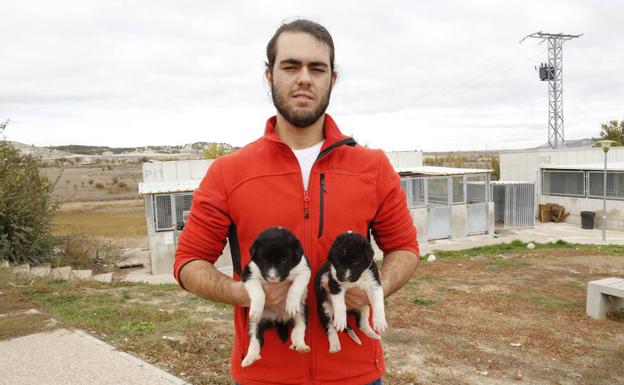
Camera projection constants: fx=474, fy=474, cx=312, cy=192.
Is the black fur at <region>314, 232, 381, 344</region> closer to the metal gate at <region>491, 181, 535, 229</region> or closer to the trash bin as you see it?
the metal gate at <region>491, 181, 535, 229</region>

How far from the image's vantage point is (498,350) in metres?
7.09

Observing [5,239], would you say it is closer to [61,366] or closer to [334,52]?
[61,366]

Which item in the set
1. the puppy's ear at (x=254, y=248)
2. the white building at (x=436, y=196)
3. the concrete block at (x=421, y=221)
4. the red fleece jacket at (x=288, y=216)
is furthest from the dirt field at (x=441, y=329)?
the white building at (x=436, y=196)

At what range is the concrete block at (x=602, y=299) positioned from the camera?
8930 mm

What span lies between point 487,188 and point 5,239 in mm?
18270

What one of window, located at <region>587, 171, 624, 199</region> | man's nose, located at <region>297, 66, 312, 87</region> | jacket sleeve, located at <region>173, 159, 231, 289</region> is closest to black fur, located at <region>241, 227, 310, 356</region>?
jacket sleeve, located at <region>173, 159, 231, 289</region>

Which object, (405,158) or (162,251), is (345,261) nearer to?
(162,251)

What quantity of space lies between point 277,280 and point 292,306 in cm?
16

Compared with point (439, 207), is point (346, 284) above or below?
above

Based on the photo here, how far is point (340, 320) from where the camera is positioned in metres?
2.20

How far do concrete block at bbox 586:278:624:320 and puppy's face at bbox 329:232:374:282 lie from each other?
28.4 feet

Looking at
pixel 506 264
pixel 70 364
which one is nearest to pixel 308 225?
pixel 70 364

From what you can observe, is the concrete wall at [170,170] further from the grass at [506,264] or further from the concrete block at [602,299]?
the concrete block at [602,299]

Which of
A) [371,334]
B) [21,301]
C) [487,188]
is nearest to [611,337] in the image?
[371,334]
